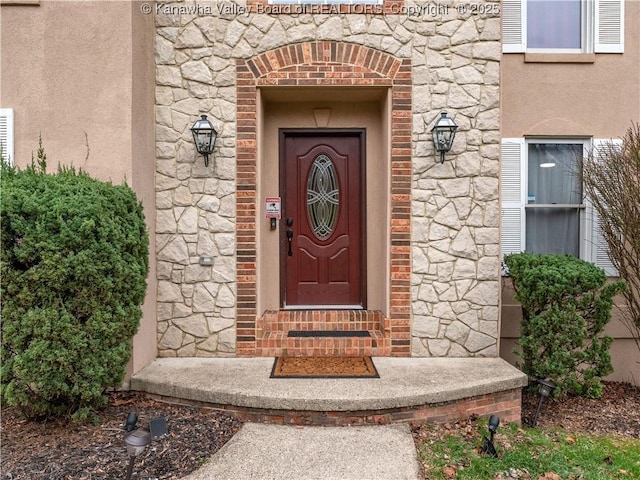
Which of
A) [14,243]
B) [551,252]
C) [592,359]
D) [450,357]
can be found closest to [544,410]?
[592,359]

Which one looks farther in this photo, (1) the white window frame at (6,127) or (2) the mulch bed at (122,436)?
(1) the white window frame at (6,127)

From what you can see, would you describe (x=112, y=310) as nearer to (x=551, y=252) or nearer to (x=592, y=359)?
(x=592, y=359)

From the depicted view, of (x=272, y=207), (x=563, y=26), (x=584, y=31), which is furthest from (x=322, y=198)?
(x=584, y=31)

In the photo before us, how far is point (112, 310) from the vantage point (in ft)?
9.74

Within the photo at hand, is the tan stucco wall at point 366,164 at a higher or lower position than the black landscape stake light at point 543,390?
higher

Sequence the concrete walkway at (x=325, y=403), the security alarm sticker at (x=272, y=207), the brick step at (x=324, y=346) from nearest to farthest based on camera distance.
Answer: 1. the concrete walkway at (x=325, y=403)
2. the brick step at (x=324, y=346)
3. the security alarm sticker at (x=272, y=207)

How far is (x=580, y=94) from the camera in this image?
4.63 metres

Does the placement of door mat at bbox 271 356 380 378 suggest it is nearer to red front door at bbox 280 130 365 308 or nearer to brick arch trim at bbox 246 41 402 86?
red front door at bbox 280 130 365 308

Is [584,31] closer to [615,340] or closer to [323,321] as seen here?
[615,340]

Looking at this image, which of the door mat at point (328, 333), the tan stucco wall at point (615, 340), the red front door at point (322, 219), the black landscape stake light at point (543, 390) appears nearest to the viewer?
the black landscape stake light at point (543, 390)

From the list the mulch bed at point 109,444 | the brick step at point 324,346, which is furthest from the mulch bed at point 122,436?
the brick step at point 324,346

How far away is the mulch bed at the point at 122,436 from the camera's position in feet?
8.36

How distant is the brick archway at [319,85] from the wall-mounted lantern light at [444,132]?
275mm

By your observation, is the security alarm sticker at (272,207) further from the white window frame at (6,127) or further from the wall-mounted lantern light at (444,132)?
the white window frame at (6,127)
